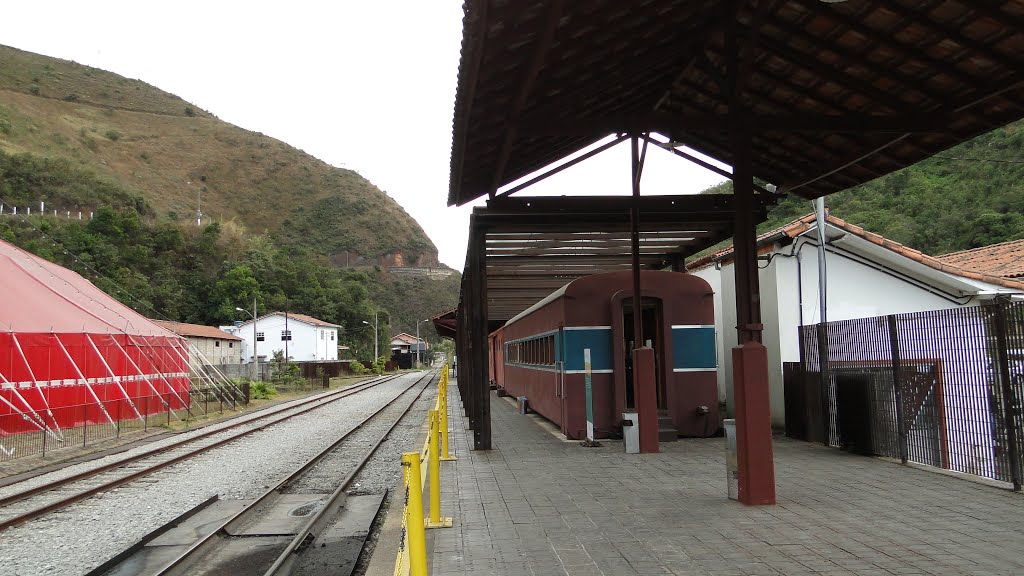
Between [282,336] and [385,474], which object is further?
[282,336]

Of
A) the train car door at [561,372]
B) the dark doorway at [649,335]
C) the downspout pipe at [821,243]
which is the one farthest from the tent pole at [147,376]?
the downspout pipe at [821,243]

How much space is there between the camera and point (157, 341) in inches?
897

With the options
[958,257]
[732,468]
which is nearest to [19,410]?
[732,468]

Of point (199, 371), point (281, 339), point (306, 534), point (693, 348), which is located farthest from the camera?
point (281, 339)

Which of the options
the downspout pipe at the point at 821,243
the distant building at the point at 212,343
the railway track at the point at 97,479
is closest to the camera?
the railway track at the point at 97,479

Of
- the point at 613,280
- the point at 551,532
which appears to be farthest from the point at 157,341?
the point at 551,532

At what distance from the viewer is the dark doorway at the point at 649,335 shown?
1277cm

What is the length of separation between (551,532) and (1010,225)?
949 inches

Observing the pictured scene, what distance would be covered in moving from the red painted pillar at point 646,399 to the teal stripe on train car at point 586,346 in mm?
1305

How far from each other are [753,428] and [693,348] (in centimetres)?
567

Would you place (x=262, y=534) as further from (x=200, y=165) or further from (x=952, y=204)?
(x=200, y=165)

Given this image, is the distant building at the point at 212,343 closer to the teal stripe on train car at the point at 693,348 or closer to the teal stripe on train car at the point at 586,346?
the teal stripe on train car at the point at 586,346

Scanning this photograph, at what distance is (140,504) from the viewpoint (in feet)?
30.7

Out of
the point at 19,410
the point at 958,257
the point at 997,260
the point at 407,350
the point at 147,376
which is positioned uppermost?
the point at 958,257
